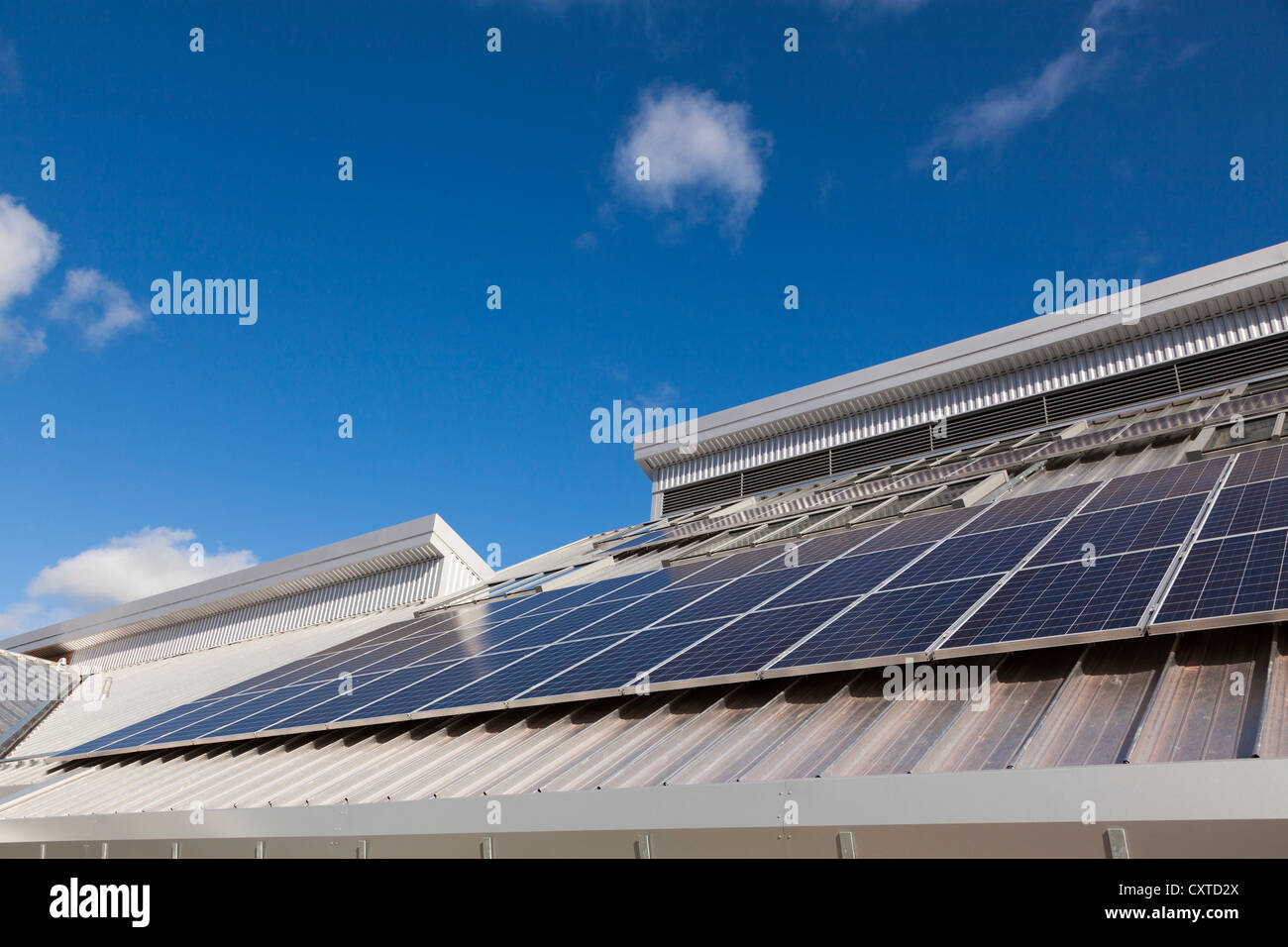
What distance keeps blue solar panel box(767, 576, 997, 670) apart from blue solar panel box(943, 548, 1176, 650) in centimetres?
26

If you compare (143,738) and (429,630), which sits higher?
(429,630)

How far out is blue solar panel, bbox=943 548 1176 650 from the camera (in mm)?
6020

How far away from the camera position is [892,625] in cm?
724

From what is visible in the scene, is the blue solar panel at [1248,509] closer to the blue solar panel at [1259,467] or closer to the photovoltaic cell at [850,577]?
the blue solar panel at [1259,467]

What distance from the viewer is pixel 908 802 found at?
15.3ft

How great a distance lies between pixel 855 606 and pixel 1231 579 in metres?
3.19

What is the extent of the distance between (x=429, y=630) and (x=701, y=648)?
914 centimetres

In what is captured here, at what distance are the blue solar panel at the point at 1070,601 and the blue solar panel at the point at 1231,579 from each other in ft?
0.61

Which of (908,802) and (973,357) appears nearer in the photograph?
(908,802)

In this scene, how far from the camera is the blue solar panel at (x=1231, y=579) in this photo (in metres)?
5.48
